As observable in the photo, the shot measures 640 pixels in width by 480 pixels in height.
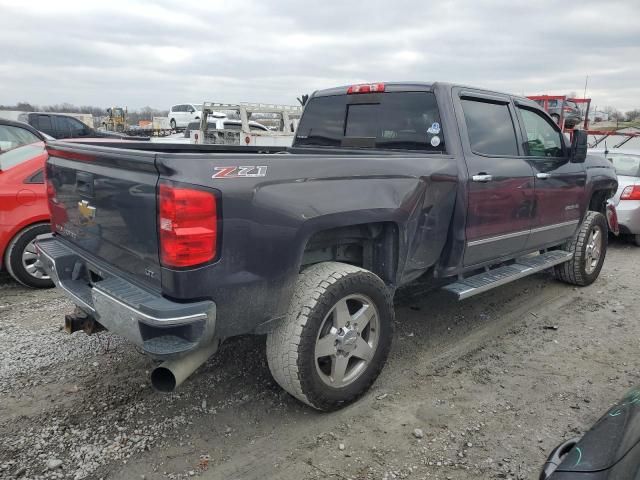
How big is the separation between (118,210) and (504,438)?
2.49m

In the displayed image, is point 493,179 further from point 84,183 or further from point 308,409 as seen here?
point 84,183

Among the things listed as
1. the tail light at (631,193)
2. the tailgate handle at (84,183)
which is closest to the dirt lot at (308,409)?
the tailgate handle at (84,183)

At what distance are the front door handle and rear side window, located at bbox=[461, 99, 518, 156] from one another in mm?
210

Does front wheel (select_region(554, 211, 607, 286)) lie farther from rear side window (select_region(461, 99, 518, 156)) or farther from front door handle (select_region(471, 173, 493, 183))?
front door handle (select_region(471, 173, 493, 183))

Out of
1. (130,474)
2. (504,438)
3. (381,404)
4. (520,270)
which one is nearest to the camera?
(130,474)

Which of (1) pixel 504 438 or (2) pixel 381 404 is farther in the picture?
(2) pixel 381 404

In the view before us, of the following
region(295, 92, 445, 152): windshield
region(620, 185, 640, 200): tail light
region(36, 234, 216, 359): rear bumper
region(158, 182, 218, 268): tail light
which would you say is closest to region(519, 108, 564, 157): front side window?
region(295, 92, 445, 152): windshield

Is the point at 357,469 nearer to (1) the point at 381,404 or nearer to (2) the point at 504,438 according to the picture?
(1) the point at 381,404

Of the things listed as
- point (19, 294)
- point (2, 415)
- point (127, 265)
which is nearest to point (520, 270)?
point (127, 265)

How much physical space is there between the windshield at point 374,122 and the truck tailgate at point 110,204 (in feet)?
7.14

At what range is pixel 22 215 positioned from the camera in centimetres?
503

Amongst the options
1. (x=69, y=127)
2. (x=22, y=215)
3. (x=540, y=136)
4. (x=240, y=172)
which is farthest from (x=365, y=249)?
(x=69, y=127)

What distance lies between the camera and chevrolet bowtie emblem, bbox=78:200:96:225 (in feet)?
9.37

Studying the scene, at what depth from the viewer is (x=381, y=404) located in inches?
126
